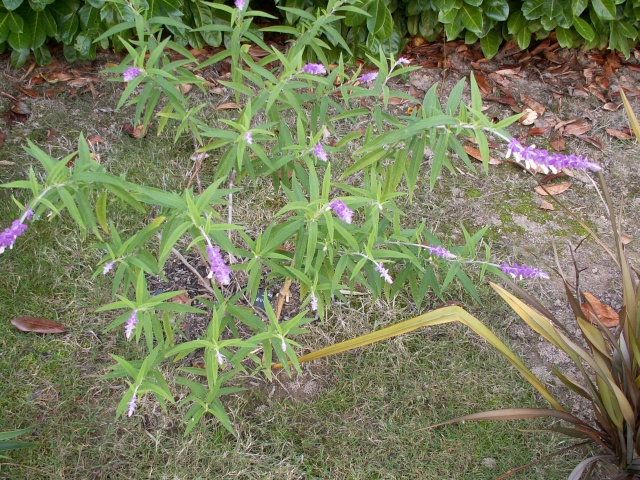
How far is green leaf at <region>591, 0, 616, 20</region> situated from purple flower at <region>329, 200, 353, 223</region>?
2.98 metres

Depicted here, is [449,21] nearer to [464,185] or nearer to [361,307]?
[464,185]

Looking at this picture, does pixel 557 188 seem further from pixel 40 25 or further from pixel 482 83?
pixel 40 25

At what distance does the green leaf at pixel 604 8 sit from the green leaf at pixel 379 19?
123 centimetres

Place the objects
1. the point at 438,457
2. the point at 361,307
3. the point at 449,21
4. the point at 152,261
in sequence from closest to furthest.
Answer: the point at 152,261 → the point at 438,457 → the point at 361,307 → the point at 449,21

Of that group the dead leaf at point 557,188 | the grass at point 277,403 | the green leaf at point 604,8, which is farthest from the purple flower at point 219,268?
the green leaf at point 604,8

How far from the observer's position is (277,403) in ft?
8.18

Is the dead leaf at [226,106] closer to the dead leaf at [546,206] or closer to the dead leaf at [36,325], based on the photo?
the dead leaf at [36,325]

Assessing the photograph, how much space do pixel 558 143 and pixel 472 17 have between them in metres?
0.93

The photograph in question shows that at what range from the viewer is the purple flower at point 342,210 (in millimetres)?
1549

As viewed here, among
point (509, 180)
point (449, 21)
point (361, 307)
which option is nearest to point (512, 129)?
point (509, 180)

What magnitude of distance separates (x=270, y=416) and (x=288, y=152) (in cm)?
104

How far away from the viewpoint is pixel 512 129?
3.85m

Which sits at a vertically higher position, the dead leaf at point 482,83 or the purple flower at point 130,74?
the purple flower at point 130,74

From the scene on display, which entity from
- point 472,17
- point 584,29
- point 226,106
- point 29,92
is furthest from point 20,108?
point 584,29
